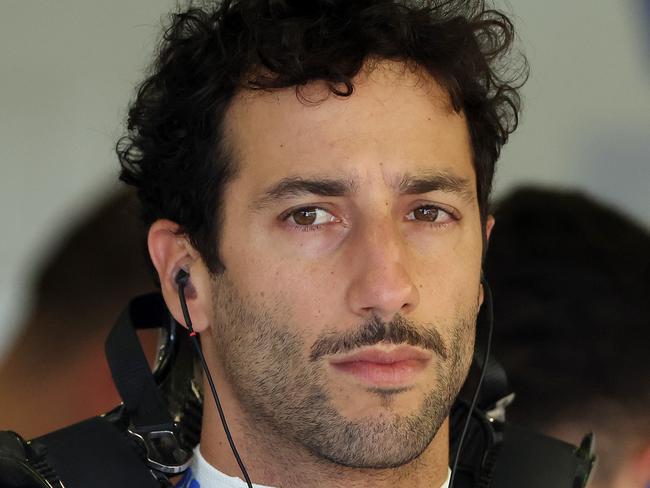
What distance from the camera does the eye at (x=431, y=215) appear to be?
1.62m

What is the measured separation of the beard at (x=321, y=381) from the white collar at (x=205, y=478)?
4.0 inches

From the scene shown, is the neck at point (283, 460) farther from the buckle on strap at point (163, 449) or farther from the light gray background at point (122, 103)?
the light gray background at point (122, 103)

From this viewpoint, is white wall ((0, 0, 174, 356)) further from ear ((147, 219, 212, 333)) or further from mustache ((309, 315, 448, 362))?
mustache ((309, 315, 448, 362))

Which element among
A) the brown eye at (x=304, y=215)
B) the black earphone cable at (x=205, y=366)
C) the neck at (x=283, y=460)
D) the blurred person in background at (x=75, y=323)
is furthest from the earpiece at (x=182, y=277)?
the blurred person in background at (x=75, y=323)

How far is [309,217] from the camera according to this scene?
159 cm

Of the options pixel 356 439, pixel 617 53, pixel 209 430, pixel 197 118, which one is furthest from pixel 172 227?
pixel 617 53

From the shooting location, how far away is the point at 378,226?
155cm

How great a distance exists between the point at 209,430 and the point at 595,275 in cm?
92

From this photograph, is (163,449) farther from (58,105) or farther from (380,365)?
(58,105)

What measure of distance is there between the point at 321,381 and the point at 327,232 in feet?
0.65

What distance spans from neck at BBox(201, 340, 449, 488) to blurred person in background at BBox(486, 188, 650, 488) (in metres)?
0.56

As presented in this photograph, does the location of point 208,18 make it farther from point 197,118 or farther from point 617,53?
point 617,53

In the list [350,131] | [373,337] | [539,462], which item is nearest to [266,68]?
[350,131]

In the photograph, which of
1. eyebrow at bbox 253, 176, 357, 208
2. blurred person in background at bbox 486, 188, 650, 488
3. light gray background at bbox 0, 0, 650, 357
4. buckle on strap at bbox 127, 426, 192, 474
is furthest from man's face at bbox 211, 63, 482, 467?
light gray background at bbox 0, 0, 650, 357
